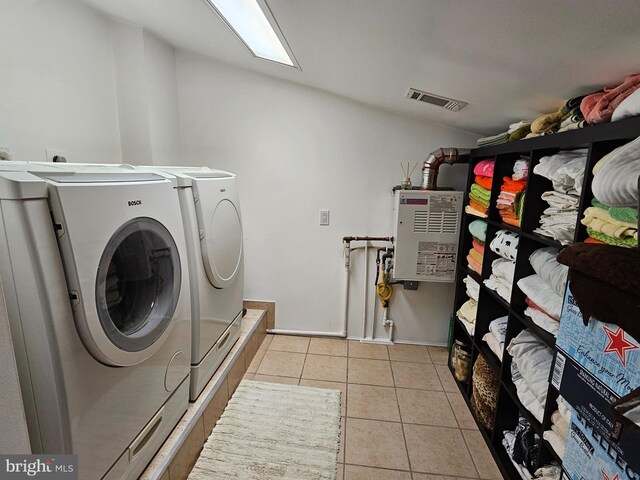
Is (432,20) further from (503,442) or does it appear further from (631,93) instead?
(503,442)

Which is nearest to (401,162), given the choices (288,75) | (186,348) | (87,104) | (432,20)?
(288,75)

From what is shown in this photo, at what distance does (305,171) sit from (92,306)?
184cm

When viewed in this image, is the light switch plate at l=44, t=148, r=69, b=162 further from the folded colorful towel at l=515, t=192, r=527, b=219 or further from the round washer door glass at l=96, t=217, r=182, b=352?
the folded colorful towel at l=515, t=192, r=527, b=219

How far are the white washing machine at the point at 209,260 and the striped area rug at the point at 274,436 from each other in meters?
0.31

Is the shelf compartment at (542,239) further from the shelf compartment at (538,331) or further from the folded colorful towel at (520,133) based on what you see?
the folded colorful towel at (520,133)

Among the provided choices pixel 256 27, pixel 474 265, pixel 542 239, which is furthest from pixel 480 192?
pixel 256 27

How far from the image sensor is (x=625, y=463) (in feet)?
2.49

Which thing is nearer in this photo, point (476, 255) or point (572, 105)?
point (572, 105)

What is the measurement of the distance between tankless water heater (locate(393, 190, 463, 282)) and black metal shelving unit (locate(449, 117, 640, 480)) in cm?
8

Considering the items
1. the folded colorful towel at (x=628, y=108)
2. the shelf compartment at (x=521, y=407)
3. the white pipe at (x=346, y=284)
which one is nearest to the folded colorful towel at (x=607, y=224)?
the folded colorful towel at (x=628, y=108)

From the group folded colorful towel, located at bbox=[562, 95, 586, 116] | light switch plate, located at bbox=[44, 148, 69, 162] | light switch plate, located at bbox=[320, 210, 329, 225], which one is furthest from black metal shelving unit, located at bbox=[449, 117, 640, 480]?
light switch plate, located at bbox=[44, 148, 69, 162]

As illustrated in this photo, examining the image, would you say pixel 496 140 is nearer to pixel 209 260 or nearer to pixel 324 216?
pixel 324 216

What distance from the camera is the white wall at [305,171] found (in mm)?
2404

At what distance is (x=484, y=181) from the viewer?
1932 millimetres
